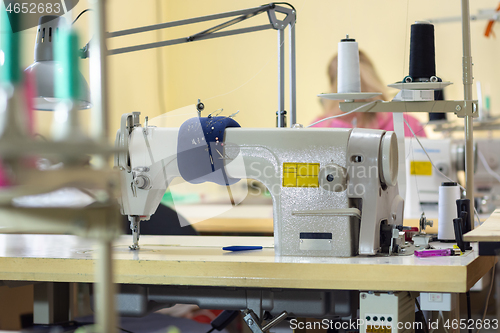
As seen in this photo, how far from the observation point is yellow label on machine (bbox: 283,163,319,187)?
1.29m

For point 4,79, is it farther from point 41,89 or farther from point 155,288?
point 41,89

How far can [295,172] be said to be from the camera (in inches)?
51.4

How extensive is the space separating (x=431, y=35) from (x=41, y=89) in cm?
108

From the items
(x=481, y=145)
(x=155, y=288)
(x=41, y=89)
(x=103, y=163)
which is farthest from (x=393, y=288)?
(x=481, y=145)

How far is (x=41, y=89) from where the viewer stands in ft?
4.61

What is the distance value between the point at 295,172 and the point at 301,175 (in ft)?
0.05

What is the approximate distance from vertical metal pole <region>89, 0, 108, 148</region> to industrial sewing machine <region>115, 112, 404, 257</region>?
85cm

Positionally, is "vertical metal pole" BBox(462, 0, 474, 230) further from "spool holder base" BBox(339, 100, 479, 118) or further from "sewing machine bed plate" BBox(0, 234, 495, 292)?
"sewing machine bed plate" BBox(0, 234, 495, 292)

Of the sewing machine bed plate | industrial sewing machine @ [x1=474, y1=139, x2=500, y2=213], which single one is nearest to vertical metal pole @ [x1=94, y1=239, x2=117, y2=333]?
the sewing machine bed plate

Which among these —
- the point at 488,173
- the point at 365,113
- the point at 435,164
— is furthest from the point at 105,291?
the point at 365,113

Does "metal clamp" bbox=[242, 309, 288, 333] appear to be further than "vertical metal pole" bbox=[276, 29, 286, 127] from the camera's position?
No

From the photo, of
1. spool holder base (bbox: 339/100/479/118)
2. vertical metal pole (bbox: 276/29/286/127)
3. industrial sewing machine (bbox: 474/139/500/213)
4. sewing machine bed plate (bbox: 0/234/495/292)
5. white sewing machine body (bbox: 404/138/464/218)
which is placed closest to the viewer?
sewing machine bed plate (bbox: 0/234/495/292)

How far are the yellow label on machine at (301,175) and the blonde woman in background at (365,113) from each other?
7.50ft

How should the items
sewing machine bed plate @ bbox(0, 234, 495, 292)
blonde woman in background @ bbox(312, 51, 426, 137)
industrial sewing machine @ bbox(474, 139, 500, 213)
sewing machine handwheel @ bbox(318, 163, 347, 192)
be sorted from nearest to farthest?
1. sewing machine bed plate @ bbox(0, 234, 495, 292)
2. sewing machine handwheel @ bbox(318, 163, 347, 192)
3. industrial sewing machine @ bbox(474, 139, 500, 213)
4. blonde woman in background @ bbox(312, 51, 426, 137)
